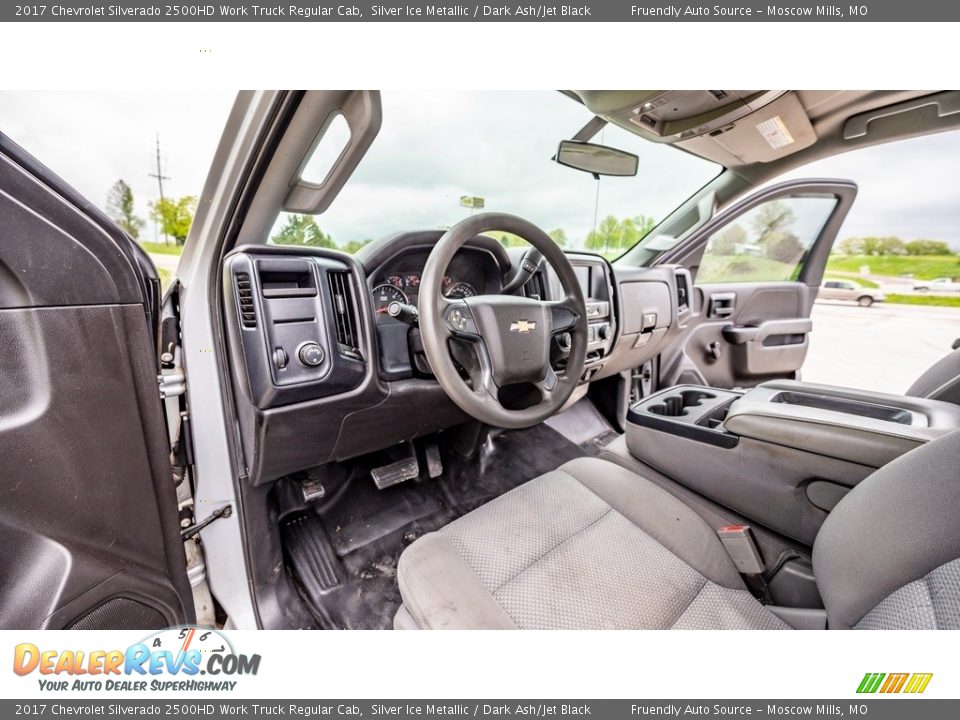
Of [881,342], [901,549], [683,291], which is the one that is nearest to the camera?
[901,549]

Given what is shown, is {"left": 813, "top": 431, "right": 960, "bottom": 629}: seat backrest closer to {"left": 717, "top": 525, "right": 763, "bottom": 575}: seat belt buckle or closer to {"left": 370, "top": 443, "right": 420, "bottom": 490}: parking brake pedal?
{"left": 717, "top": 525, "right": 763, "bottom": 575}: seat belt buckle

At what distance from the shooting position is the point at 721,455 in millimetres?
1054

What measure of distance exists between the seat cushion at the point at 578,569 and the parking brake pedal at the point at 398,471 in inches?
25.4

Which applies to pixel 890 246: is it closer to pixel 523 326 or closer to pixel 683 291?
pixel 683 291

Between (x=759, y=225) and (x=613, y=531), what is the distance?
2044mm

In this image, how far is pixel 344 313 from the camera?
100cm

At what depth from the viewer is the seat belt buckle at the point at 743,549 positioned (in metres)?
0.90

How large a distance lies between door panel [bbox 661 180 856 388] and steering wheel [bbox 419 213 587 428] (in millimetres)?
1302

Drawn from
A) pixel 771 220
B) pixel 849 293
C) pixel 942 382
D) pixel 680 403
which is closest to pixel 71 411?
pixel 680 403

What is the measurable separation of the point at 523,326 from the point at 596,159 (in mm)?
1122

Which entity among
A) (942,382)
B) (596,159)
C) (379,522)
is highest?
(596,159)

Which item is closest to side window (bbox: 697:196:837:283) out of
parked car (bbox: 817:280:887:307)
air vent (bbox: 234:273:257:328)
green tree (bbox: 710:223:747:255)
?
green tree (bbox: 710:223:747:255)

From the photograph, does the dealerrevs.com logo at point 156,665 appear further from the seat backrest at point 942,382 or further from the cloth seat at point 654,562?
the seat backrest at point 942,382

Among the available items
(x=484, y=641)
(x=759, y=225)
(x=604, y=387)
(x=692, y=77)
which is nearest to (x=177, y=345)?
(x=484, y=641)
